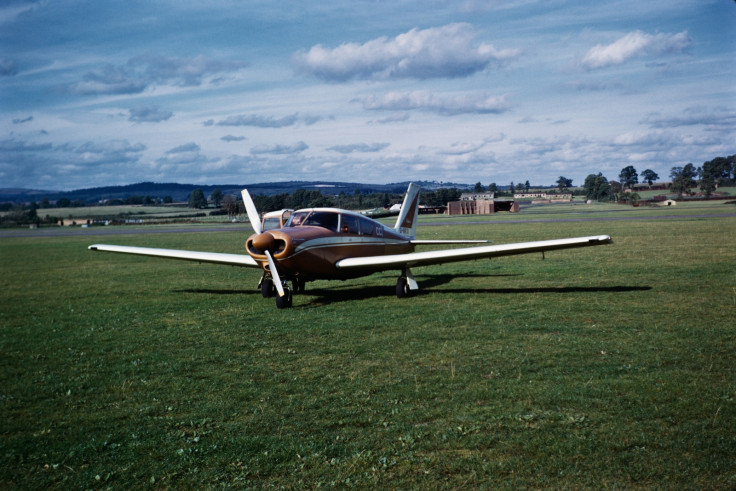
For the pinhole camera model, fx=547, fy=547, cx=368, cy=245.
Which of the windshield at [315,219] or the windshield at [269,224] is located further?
the windshield at [269,224]

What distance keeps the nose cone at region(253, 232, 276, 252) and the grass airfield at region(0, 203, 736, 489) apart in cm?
148

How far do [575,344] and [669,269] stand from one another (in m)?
10.6

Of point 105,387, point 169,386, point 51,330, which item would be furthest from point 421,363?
point 51,330

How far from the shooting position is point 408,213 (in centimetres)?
1891

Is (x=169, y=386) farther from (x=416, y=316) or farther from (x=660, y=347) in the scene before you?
(x=660, y=347)

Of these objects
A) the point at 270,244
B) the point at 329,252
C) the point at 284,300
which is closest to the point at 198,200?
the point at 329,252

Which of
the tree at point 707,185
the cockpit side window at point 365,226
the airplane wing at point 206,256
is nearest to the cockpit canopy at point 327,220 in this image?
the cockpit side window at point 365,226

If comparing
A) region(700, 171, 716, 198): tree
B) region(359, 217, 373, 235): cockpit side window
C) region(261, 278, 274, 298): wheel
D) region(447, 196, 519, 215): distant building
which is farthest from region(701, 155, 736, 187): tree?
region(261, 278, 274, 298): wheel

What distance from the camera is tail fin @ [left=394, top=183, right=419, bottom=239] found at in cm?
→ 1870

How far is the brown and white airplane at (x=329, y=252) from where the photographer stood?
1301 cm

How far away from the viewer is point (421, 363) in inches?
309

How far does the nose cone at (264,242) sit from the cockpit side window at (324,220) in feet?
5.68

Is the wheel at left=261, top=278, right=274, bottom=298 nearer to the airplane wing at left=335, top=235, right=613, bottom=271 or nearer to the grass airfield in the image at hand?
the grass airfield

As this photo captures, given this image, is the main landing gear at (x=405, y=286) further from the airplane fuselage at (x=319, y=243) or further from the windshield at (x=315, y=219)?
the windshield at (x=315, y=219)
